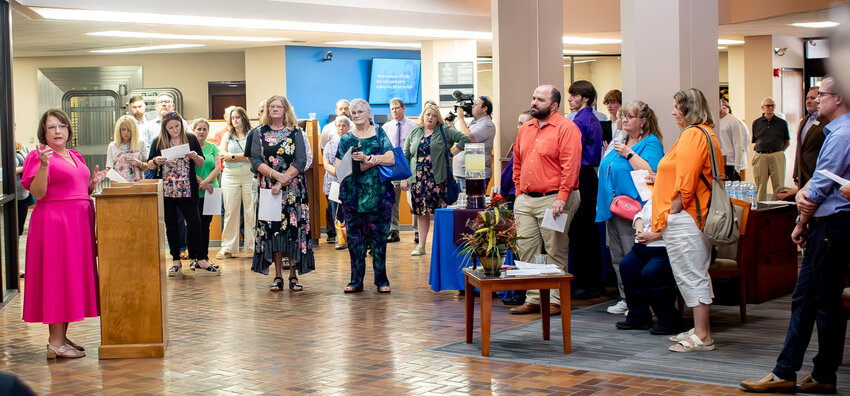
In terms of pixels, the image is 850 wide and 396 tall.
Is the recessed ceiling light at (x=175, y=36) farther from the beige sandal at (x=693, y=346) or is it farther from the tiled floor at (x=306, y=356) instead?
the beige sandal at (x=693, y=346)

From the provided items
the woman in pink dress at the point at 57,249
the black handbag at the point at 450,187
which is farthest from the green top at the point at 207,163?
the woman in pink dress at the point at 57,249

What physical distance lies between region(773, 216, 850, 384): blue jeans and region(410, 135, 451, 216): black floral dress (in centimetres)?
579

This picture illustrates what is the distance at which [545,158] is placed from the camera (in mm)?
6551

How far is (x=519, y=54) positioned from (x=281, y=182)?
3077 mm

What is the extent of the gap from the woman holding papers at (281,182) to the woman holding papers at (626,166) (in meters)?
2.67

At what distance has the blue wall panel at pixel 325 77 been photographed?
17234 mm

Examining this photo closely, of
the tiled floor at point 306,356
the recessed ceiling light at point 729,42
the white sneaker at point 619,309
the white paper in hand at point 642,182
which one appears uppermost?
the recessed ceiling light at point 729,42

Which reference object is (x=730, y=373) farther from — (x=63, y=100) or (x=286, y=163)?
(x=63, y=100)

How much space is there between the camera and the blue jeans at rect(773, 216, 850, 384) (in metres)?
4.31

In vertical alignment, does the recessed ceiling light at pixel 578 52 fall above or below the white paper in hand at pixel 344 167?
above

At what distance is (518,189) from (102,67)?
523 inches

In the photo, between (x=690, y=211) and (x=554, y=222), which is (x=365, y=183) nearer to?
(x=554, y=222)

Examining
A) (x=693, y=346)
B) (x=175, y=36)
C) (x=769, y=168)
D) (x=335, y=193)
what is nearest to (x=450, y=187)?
(x=335, y=193)

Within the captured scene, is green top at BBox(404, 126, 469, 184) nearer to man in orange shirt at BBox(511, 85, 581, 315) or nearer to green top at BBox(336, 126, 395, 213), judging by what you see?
green top at BBox(336, 126, 395, 213)
